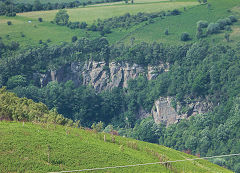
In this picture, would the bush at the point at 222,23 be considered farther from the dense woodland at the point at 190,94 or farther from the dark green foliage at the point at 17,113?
the dark green foliage at the point at 17,113

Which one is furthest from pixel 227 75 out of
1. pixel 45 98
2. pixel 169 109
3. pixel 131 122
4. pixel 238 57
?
pixel 45 98

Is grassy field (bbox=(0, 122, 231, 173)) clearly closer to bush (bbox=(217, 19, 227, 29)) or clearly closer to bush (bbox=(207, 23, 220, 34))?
bush (bbox=(207, 23, 220, 34))

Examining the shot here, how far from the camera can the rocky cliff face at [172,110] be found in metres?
179

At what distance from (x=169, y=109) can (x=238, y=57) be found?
24178mm

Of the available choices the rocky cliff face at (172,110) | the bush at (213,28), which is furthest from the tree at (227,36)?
the rocky cliff face at (172,110)

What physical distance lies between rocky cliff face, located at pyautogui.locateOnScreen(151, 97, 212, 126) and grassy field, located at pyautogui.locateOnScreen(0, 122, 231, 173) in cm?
10448

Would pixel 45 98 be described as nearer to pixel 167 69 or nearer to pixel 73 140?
pixel 167 69

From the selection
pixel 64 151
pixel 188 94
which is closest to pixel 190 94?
pixel 188 94

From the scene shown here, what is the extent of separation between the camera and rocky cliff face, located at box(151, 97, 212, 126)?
7062 inches

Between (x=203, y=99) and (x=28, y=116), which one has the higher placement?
(x=28, y=116)

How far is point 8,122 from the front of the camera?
69.8 m

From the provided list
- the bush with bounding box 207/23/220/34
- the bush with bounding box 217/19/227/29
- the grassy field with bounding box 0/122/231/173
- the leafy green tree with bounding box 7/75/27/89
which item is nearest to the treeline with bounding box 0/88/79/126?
the grassy field with bounding box 0/122/231/173

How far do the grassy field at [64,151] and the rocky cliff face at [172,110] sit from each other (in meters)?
104

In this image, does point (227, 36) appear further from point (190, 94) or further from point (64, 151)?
point (64, 151)
